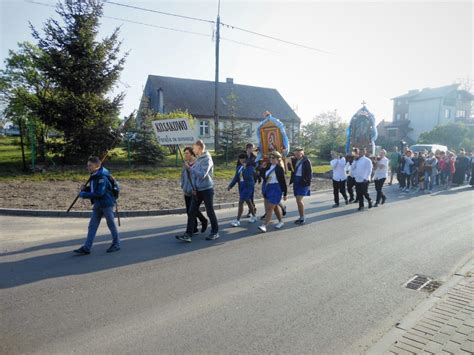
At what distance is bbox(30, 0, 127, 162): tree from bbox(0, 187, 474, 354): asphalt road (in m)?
9.81

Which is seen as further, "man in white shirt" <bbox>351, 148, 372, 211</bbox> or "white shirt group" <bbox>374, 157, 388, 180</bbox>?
"white shirt group" <bbox>374, 157, 388, 180</bbox>

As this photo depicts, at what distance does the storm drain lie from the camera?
4711 millimetres

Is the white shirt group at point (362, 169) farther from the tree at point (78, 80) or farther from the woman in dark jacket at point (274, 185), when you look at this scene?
the tree at point (78, 80)

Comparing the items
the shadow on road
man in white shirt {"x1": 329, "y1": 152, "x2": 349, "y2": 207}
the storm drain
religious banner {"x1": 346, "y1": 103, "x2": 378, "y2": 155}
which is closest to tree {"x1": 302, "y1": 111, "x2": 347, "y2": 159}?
religious banner {"x1": 346, "y1": 103, "x2": 378, "y2": 155}

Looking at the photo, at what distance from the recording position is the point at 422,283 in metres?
4.90

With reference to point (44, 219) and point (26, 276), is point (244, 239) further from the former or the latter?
point (44, 219)

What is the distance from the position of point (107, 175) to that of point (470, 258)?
6597 millimetres

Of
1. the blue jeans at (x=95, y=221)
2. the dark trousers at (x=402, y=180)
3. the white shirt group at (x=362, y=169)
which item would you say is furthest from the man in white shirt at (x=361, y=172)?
the blue jeans at (x=95, y=221)

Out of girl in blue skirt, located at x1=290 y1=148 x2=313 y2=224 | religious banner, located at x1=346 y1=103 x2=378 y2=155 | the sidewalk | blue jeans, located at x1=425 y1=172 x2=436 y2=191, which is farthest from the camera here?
religious banner, located at x1=346 y1=103 x2=378 y2=155

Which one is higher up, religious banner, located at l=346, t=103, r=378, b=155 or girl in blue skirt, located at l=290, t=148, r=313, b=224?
religious banner, located at l=346, t=103, r=378, b=155

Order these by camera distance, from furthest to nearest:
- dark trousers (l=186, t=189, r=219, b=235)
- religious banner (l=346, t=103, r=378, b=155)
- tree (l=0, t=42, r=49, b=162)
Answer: tree (l=0, t=42, r=49, b=162), religious banner (l=346, t=103, r=378, b=155), dark trousers (l=186, t=189, r=219, b=235)

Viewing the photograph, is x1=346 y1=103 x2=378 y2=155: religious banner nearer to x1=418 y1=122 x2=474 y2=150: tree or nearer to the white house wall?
x1=418 y1=122 x2=474 y2=150: tree

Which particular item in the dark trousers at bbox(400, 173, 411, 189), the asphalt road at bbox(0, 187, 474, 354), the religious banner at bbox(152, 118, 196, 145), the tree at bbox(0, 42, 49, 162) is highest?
the tree at bbox(0, 42, 49, 162)

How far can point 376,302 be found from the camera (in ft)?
14.0
